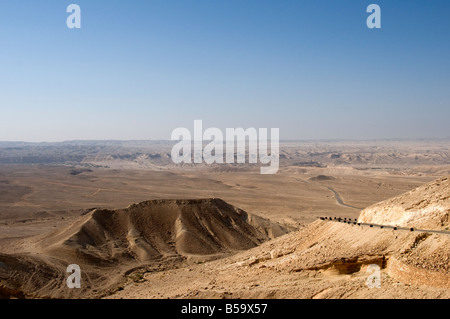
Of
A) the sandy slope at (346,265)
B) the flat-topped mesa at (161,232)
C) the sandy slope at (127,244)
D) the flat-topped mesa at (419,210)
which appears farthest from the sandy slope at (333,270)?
the flat-topped mesa at (161,232)

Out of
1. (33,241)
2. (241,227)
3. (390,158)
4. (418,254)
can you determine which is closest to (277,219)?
(241,227)

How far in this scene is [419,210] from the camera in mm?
17062

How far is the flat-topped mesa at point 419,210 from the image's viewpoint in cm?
1583

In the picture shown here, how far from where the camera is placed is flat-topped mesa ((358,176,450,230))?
15.8 m

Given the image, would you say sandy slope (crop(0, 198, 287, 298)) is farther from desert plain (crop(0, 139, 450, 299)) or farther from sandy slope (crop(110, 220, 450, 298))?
sandy slope (crop(110, 220, 450, 298))

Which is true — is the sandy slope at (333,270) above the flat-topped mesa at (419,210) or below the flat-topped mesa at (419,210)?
below

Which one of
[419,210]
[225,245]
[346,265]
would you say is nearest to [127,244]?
[225,245]

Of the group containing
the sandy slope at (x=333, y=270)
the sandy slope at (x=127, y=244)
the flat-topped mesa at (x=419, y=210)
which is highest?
the flat-topped mesa at (x=419, y=210)

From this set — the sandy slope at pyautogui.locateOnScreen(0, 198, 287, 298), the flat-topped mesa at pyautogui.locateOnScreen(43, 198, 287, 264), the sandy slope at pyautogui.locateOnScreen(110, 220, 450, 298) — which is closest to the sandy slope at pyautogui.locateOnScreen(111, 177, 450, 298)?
the sandy slope at pyautogui.locateOnScreen(110, 220, 450, 298)

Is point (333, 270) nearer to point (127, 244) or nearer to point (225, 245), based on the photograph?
point (225, 245)

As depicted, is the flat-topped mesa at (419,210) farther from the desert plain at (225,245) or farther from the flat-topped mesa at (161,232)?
the flat-topped mesa at (161,232)
